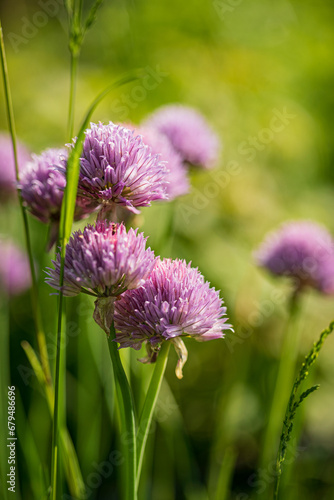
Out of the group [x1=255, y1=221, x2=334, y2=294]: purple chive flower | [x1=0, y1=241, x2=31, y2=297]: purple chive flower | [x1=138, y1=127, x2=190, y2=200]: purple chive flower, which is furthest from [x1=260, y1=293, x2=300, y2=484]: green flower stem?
[x1=0, y1=241, x2=31, y2=297]: purple chive flower

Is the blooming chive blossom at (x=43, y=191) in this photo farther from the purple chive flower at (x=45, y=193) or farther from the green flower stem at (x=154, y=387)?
the green flower stem at (x=154, y=387)

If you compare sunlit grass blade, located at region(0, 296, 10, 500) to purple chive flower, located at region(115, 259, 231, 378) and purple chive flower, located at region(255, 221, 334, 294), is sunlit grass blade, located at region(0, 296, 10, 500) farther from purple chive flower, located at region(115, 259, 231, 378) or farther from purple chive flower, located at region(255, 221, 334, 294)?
purple chive flower, located at region(255, 221, 334, 294)

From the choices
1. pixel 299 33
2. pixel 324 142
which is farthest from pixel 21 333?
pixel 299 33

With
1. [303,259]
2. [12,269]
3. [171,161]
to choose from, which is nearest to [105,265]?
[171,161]

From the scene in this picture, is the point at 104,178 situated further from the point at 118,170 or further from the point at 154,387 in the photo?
the point at 154,387

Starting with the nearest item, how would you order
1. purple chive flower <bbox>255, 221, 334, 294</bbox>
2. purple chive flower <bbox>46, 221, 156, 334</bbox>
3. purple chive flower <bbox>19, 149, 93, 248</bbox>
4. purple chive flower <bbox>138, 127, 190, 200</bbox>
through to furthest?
purple chive flower <bbox>46, 221, 156, 334</bbox> → purple chive flower <bbox>19, 149, 93, 248</bbox> → purple chive flower <bbox>138, 127, 190, 200</bbox> → purple chive flower <bbox>255, 221, 334, 294</bbox>

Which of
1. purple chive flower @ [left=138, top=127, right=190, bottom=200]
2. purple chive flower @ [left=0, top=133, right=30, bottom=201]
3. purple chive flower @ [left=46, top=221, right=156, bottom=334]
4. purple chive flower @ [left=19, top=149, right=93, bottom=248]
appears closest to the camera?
purple chive flower @ [left=46, top=221, right=156, bottom=334]
